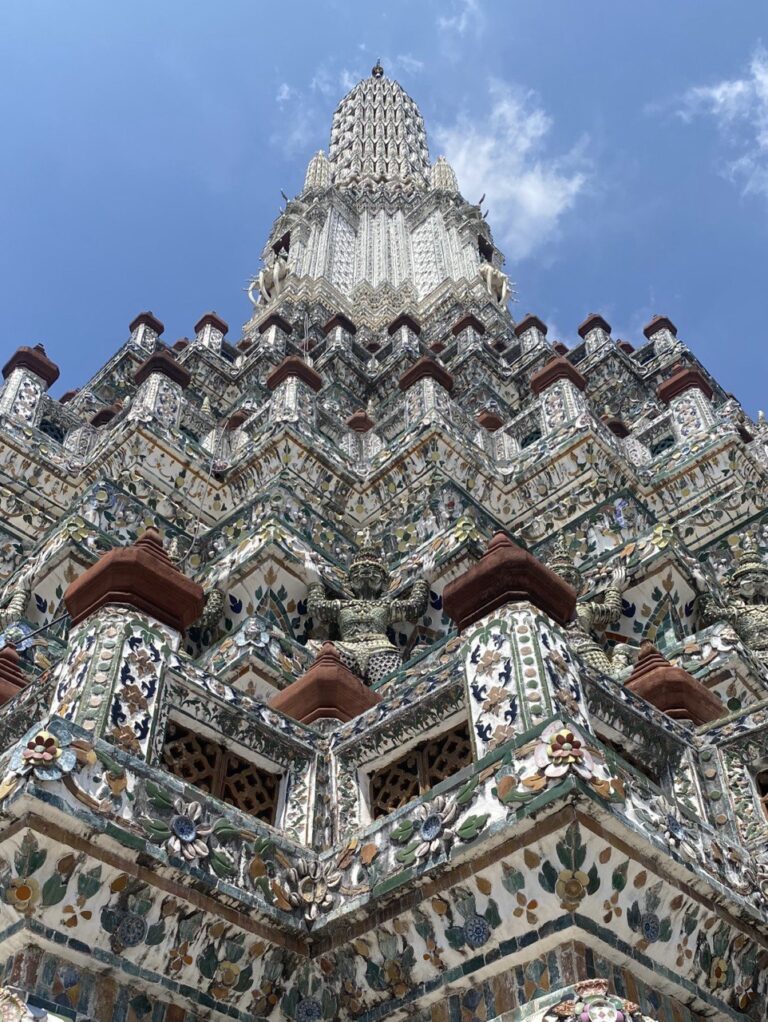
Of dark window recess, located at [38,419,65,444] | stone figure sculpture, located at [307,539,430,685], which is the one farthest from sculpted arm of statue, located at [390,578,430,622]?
dark window recess, located at [38,419,65,444]

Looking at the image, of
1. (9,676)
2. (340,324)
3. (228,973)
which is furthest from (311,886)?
(340,324)

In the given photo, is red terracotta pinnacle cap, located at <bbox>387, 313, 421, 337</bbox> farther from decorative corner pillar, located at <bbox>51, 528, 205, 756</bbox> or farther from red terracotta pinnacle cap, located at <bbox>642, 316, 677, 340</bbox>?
decorative corner pillar, located at <bbox>51, 528, 205, 756</bbox>

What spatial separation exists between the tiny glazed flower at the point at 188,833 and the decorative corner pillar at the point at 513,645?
1.49 m

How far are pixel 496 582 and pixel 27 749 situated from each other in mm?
2853

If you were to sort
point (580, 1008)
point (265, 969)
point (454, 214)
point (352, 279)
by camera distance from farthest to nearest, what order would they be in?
point (454, 214) → point (352, 279) → point (265, 969) → point (580, 1008)

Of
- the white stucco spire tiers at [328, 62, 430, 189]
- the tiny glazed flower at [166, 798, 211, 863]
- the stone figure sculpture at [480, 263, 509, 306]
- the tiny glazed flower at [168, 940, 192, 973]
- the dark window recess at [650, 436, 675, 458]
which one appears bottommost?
the tiny glazed flower at [168, 940, 192, 973]

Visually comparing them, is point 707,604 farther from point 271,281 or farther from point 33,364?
point 271,281

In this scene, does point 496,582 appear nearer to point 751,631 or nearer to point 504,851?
point 504,851

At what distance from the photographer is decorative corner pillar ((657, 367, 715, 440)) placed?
51.7 feet

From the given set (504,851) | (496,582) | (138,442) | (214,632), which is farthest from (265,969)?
(138,442)

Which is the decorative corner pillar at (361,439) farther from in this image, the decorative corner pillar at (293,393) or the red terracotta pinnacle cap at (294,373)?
the red terracotta pinnacle cap at (294,373)

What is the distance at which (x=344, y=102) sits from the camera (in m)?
46.4

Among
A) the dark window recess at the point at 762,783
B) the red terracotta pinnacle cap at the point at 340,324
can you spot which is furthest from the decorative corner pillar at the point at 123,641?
the red terracotta pinnacle cap at the point at 340,324

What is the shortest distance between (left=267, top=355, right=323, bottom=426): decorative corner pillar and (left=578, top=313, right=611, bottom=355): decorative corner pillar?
882cm
